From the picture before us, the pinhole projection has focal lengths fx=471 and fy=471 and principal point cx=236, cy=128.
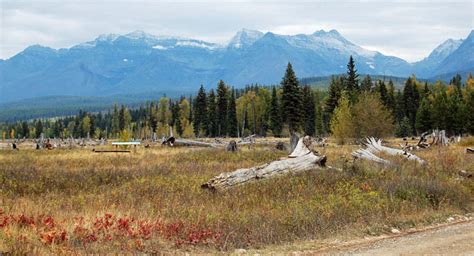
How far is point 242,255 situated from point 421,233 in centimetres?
441

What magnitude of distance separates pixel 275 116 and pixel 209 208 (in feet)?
288

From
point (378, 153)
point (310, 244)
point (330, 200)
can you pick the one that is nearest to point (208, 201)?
point (330, 200)

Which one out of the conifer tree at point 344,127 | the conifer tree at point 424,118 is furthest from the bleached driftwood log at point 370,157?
the conifer tree at point 424,118

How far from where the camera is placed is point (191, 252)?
29.2 feet

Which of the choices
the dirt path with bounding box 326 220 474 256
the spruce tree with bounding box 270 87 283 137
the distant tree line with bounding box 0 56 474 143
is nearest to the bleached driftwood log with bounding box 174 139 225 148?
the distant tree line with bounding box 0 56 474 143

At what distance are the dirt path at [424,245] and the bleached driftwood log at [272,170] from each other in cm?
645

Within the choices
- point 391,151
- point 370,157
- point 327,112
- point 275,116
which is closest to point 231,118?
point 275,116

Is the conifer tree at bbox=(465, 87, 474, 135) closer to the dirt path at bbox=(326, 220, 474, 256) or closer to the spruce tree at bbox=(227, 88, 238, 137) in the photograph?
the spruce tree at bbox=(227, 88, 238, 137)

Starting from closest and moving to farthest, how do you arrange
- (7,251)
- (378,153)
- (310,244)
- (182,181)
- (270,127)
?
1. (7,251)
2. (310,244)
3. (182,181)
4. (378,153)
5. (270,127)

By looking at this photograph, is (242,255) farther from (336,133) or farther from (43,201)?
(336,133)

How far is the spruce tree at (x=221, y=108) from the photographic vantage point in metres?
97.4

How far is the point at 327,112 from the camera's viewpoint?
275 ft

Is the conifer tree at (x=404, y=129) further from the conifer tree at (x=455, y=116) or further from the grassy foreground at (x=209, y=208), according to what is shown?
the grassy foreground at (x=209, y=208)

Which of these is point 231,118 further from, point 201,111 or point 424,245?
point 424,245
